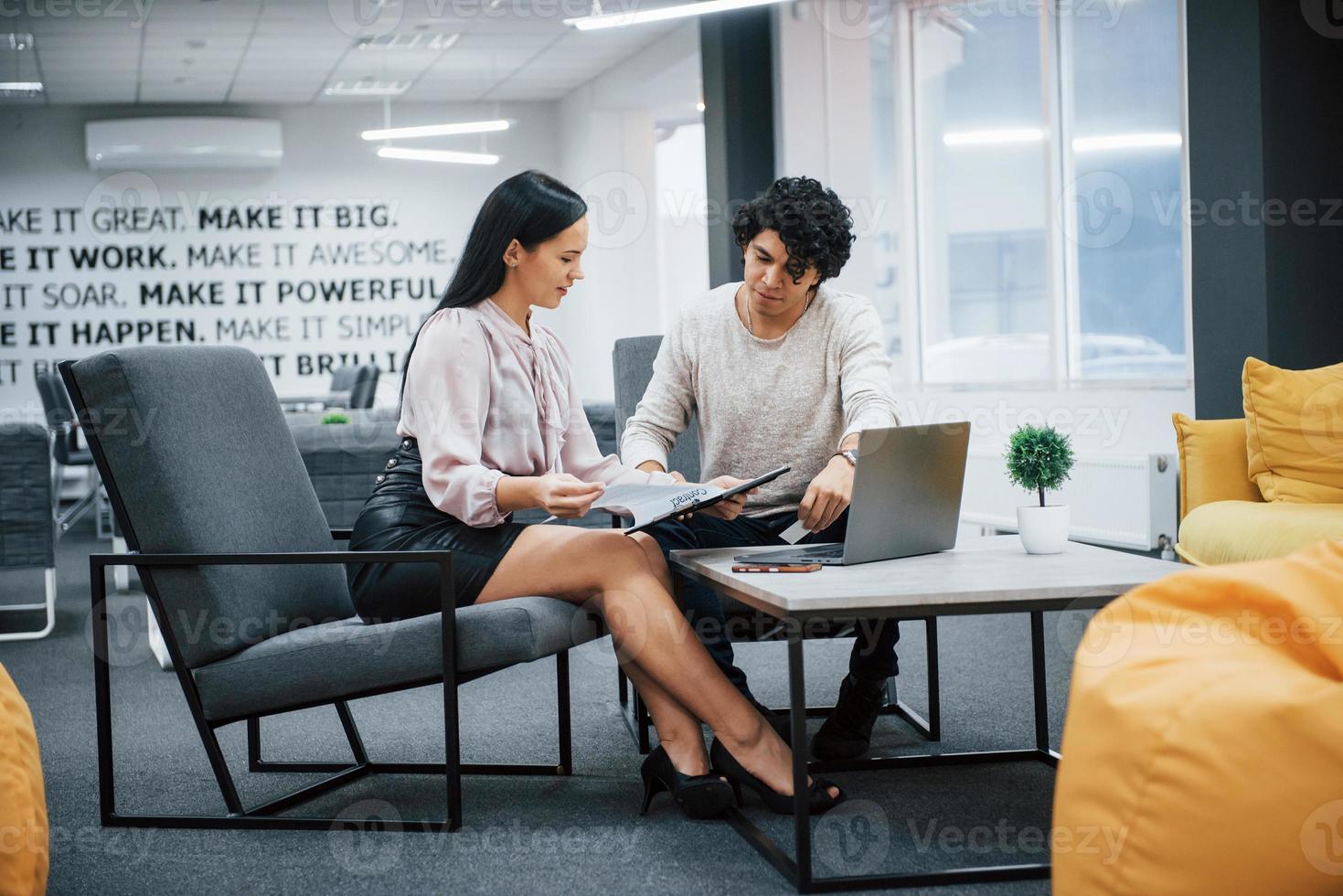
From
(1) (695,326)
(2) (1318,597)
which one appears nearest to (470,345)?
(1) (695,326)

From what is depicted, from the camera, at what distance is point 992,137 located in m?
6.04

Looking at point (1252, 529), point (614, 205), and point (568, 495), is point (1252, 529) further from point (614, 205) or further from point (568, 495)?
point (614, 205)

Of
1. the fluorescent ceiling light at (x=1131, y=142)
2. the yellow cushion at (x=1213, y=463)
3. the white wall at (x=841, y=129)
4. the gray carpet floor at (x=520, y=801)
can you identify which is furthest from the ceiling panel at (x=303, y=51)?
the yellow cushion at (x=1213, y=463)

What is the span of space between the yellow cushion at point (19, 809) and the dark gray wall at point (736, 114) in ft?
15.4

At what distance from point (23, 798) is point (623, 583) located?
0.96 m

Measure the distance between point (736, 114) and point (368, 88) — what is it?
4.32m

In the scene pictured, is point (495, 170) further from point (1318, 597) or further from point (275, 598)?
point (1318, 597)

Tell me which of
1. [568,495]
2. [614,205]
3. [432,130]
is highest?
[432,130]

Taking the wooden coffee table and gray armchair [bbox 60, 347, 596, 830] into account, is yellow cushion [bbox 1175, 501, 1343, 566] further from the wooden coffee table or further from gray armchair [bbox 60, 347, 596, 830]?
gray armchair [bbox 60, 347, 596, 830]

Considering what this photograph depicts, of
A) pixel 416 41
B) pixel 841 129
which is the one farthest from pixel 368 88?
pixel 841 129

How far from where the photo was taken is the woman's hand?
204 centimetres

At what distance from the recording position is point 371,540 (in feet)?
7.34

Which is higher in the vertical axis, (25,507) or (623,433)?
(623,433)

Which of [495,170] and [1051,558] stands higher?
[495,170]
